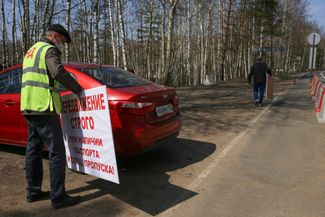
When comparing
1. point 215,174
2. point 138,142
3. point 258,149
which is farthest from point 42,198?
point 258,149

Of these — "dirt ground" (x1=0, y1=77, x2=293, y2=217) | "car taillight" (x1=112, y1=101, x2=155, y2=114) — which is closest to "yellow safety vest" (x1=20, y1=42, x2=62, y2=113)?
"car taillight" (x1=112, y1=101, x2=155, y2=114)

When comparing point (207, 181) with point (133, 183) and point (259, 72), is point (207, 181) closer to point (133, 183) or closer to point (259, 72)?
point (133, 183)

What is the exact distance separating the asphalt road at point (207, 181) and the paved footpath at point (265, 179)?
11 mm

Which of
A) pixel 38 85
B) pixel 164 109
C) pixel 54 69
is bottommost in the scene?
pixel 164 109

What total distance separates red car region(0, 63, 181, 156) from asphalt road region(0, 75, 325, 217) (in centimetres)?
45

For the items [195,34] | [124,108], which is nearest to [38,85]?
[124,108]

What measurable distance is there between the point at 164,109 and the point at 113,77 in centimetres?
95

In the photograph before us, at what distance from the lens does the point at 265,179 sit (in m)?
4.71

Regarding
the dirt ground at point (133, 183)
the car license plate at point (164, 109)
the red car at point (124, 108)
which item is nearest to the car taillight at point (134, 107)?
the red car at point (124, 108)

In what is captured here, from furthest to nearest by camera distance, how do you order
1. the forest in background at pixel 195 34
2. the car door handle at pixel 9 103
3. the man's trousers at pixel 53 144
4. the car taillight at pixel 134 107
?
the forest in background at pixel 195 34
the car door handle at pixel 9 103
the car taillight at pixel 134 107
the man's trousers at pixel 53 144

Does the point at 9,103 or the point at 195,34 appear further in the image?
the point at 195,34

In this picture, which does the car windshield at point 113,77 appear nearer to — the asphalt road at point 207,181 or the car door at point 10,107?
the asphalt road at point 207,181

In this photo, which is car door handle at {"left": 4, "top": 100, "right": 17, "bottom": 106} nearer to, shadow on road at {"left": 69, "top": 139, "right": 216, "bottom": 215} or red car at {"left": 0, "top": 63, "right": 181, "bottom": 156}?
red car at {"left": 0, "top": 63, "right": 181, "bottom": 156}

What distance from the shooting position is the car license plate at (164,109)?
501cm
